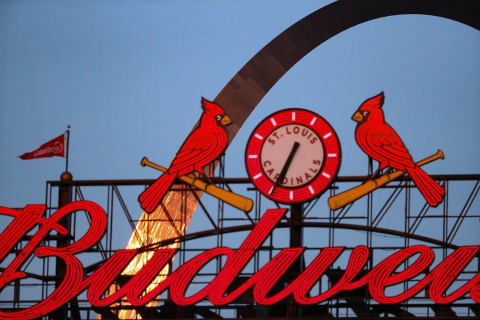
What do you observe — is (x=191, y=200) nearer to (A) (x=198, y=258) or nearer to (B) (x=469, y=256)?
(A) (x=198, y=258)

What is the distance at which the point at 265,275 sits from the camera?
42531 millimetres

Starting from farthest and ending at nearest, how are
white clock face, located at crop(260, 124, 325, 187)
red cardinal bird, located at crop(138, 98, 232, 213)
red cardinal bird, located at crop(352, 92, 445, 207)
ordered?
red cardinal bird, located at crop(138, 98, 232, 213), white clock face, located at crop(260, 124, 325, 187), red cardinal bird, located at crop(352, 92, 445, 207)

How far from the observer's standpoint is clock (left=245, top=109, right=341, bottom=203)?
1706 inches

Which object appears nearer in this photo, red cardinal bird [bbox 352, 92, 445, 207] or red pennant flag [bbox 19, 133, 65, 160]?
red cardinal bird [bbox 352, 92, 445, 207]

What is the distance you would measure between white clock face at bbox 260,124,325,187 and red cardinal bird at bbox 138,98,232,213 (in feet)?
4.88

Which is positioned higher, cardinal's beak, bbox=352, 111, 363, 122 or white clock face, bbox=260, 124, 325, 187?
cardinal's beak, bbox=352, 111, 363, 122

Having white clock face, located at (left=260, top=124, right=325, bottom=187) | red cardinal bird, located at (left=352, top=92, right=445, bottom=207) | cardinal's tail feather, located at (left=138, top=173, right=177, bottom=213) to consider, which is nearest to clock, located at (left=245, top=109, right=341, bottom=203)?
white clock face, located at (left=260, top=124, right=325, bottom=187)

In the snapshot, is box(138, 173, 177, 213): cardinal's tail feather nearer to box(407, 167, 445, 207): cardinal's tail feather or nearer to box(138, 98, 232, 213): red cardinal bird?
box(138, 98, 232, 213): red cardinal bird

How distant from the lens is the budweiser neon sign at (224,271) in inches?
1651

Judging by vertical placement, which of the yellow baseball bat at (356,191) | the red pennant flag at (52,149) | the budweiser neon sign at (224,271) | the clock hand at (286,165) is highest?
the red pennant flag at (52,149)

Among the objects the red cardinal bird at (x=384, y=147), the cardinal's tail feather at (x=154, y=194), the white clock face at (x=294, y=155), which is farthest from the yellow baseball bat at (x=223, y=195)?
the red cardinal bird at (x=384, y=147)

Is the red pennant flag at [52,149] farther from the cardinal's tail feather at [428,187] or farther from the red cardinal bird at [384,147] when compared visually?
the cardinal's tail feather at [428,187]

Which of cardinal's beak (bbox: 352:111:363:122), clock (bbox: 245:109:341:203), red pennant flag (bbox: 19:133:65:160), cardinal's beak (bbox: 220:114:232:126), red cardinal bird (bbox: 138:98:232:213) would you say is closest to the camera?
clock (bbox: 245:109:341:203)

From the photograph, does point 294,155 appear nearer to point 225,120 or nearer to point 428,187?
point 225,120
